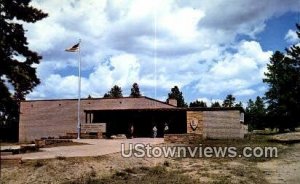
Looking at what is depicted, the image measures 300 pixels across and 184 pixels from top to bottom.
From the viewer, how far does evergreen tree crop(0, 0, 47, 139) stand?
35.1ft

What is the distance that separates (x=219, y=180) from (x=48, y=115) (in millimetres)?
38063

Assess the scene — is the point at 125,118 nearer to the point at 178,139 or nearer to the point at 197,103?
the point at 178,139

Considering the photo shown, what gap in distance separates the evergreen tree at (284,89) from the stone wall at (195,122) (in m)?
11.0

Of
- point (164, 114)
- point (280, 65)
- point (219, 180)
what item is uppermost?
point (280, 65)

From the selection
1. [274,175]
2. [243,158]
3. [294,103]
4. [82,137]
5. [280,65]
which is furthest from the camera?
[280,65]

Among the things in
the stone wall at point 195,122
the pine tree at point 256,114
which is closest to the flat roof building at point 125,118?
the stone wall at point 195,122

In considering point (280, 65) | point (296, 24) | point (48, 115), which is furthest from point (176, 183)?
point (280, 65)

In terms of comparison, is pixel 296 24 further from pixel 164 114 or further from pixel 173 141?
pixel 173 141

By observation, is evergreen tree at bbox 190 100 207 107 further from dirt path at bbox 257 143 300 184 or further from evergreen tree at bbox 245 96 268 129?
dirt path at bbox 257 143 300 184

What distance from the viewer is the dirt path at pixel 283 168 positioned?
20234 millimetres

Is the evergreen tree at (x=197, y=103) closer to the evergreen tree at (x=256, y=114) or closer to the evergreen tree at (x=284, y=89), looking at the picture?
the evergreen tree at (x=256, y=114)

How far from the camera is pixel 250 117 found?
108438 millimetres

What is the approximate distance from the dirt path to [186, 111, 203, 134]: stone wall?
44.2ft

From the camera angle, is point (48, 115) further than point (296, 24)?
Yes
